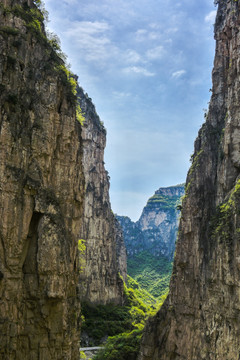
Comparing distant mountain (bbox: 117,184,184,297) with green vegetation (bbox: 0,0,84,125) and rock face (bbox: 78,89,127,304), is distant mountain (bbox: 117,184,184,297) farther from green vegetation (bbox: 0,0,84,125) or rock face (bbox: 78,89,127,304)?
green vegetation (bbox: 0,0,84,125)

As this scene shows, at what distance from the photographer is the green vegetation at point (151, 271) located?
14205cm

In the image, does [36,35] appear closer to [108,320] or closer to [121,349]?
[121,349]

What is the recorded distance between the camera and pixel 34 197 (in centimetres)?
1923

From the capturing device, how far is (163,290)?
138m

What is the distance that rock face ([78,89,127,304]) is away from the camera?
77.5m

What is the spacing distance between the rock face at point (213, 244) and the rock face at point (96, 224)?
1307 inches

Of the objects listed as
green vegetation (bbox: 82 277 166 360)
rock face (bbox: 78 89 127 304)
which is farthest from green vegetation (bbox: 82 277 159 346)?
rock face (bbox: 78 89 127 304)

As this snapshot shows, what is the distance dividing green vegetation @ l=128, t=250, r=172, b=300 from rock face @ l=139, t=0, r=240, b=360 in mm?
97070

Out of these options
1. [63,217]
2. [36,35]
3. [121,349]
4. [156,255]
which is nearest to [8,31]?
[36,35]

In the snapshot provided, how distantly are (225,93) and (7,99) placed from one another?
33312 millimetres

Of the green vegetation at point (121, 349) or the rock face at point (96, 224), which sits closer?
the green vegetation at point (121, 349)

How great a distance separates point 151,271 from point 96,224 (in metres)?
91.8

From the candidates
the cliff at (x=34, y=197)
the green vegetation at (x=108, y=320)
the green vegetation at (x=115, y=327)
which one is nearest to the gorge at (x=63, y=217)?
the cliff at (x=34, y=197)

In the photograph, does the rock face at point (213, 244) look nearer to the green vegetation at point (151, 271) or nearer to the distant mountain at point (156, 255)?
the green vegetation at point (151, 271)
